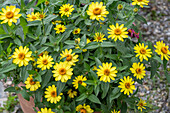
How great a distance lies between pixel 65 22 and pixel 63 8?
0.42ft

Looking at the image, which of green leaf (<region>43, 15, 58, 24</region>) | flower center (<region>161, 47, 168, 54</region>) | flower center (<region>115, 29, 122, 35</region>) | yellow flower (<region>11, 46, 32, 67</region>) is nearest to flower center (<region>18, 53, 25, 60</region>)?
yellow flower (<region>11, 46, 32, 67</region>)

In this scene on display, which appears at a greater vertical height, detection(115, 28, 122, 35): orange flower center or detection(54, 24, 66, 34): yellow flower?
detection(115, 28, 122, 35): orange flower center

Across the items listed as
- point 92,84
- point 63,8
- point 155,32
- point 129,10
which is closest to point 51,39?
point 63,8

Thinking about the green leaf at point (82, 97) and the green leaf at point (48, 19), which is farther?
the green leaf at point (48, 19)

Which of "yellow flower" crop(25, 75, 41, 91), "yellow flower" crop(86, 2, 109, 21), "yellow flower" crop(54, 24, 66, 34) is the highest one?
"yellow flower" crop(86, 2, 109, 21)

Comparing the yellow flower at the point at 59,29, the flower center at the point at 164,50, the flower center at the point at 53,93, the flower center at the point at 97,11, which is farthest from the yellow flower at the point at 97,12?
the flower center at the point at 53,93

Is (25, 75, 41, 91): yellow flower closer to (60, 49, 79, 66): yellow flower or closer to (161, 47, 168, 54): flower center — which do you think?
(60, 49, 79, 66): yellow flower

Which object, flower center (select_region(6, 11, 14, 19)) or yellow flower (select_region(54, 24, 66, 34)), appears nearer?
flower center (select_region(6, 11, 14, 19))

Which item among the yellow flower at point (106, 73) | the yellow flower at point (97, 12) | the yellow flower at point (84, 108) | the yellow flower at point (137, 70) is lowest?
the yellow flower at point (84, 108)

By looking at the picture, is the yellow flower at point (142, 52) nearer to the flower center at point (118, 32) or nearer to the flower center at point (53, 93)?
the flower center at point (118, 32)

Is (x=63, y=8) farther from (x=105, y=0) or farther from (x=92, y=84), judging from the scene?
(x=92, y=84)

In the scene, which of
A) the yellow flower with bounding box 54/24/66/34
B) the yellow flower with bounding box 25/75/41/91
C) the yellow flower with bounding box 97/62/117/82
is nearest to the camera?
the yellow flower with bounding box 97/62/117/82

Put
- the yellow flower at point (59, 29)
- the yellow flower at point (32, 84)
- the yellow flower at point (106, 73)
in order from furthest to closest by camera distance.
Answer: the yellow flower at point (59, 29), the yellow flower at point (32, 84), the yellow flower at point (106, 73)

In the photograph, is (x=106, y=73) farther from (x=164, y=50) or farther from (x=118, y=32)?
(x=164, y=50)
